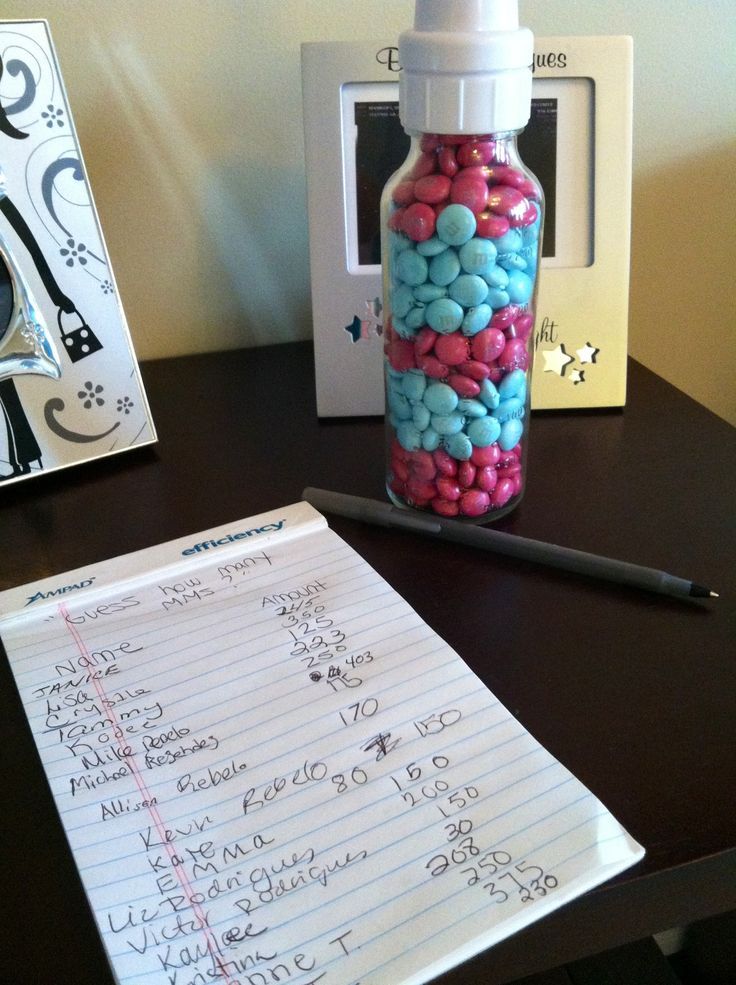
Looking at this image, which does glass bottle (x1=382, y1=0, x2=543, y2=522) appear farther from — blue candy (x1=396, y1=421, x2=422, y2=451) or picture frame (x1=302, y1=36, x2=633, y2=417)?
picture frame (x1=302, y1=36, x2=633, y2=417)

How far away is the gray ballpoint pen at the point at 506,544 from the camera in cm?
46

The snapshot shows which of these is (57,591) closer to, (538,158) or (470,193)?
(470,193)

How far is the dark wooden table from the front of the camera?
32 cm

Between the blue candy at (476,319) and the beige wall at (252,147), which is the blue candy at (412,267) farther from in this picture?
the beige wall at (252,147)

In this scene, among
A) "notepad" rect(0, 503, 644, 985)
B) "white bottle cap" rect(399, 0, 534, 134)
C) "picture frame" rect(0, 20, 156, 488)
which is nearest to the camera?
"notepad" rect(0, 503, 644, 985)

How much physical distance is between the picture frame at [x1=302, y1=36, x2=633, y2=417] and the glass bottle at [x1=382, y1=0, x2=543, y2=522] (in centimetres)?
12

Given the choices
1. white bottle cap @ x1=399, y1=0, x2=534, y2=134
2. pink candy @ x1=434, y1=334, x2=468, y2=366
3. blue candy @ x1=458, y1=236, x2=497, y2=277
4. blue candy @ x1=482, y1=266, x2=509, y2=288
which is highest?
white bottle cap @ x1=399, y1=0, x2=534, y2=134

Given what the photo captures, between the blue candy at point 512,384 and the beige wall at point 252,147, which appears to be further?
the beige wall at point 252,147

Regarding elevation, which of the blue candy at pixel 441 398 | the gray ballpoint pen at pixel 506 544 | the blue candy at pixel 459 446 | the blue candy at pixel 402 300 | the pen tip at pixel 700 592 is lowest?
the pen tip at pixel 700 592

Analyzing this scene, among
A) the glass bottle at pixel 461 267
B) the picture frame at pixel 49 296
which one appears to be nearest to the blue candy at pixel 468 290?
the glass bottle at pixel 461 267

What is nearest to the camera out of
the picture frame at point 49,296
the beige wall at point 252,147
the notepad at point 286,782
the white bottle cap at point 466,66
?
the notepad at point 286,782

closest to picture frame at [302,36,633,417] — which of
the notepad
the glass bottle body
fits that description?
the glass bottle body

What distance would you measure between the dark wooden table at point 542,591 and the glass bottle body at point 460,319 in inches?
1.6

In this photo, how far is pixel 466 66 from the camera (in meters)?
0.43
